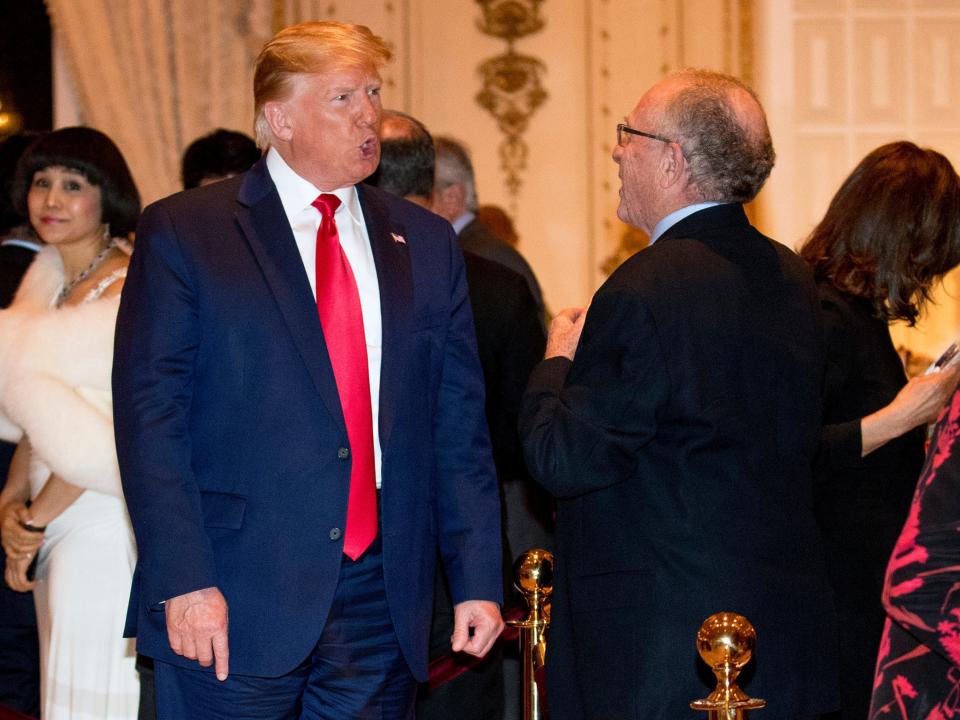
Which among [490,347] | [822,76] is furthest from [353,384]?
[822,76]

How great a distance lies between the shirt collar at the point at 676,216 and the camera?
2.78 meters

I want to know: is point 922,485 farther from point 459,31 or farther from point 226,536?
point 459,31

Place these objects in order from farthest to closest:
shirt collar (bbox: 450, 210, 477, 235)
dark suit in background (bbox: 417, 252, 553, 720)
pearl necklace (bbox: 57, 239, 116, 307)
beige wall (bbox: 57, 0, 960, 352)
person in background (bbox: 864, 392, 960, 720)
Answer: beige wall (bbox: 57, 0, 960, 352)
shirt collar (bbox: 450, 210, 477, 235)
pearl necklace (bbox: 57, 239, 116, 307)
dark suit in background (bbox: 417, 252, 553, 720)
person in background (bbox: 864, 392, 960, 720)

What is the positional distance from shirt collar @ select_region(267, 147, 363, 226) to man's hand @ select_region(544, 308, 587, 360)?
1.68 ft

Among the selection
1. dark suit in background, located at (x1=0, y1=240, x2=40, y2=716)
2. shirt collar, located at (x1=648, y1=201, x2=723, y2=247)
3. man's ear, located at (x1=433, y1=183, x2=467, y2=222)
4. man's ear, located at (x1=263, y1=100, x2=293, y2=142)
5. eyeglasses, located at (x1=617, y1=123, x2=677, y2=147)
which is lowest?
dark suit in background, located at (x1=0, y1=240, x2=40, y2=716)

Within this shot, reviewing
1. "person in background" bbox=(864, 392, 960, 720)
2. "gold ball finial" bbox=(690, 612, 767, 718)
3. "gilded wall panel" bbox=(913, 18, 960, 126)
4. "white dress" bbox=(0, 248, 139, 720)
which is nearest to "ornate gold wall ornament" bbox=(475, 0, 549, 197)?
"gilded wall panel" bbox=(913, 18, 960, 126)

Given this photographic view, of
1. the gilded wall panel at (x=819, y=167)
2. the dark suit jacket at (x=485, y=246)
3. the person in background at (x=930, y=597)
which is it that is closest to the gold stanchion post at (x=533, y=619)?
the person in background at (x=930, y=597)

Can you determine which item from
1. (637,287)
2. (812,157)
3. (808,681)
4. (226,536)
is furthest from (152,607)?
(812,157)

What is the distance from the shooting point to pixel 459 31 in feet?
24.9

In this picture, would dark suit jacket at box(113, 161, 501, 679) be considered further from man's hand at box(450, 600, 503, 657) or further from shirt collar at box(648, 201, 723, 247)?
shirt collar at box(648, 201, 723, 247)

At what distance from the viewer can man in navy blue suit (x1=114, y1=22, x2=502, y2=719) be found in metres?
2.53

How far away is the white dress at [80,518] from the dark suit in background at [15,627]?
0.75 meters

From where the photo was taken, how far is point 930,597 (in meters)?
1.71

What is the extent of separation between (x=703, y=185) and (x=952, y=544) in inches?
48.1
